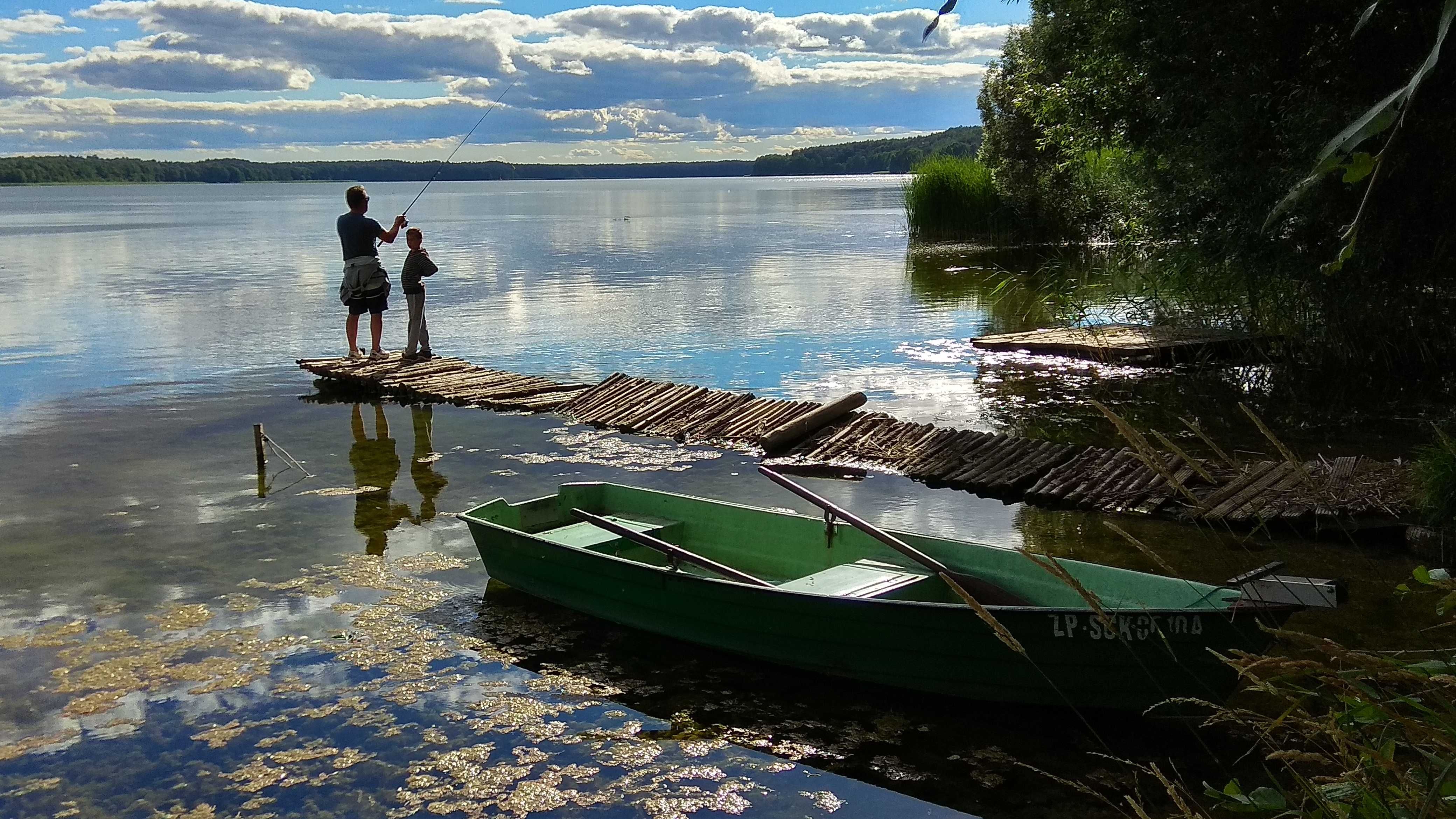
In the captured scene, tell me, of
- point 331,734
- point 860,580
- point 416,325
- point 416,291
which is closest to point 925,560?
point 860,580

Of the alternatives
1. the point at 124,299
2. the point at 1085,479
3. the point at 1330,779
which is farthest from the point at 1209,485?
the point at 124,299

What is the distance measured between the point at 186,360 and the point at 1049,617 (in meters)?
18.8

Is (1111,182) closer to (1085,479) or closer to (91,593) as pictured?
(1085,479)

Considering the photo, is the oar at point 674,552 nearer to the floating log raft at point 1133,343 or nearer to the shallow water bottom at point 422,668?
the shallow water bottom at point 422,668

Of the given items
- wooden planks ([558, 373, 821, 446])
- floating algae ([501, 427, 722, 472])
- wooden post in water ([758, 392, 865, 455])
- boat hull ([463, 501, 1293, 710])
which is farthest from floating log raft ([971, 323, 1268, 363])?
boat hull ([463, 501, 1293, 710])

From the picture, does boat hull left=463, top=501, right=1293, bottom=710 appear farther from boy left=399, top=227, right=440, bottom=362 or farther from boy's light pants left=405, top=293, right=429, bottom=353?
boy's light pants left=405, top=293, right=429, bottom=353

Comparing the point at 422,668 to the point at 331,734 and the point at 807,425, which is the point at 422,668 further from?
the point at 807,425

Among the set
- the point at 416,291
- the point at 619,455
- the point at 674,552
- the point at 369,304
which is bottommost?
the point at 619,455

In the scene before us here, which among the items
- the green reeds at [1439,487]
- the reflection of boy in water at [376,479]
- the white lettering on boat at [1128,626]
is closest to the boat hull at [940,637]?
the white lettering on boat at [1128,626]

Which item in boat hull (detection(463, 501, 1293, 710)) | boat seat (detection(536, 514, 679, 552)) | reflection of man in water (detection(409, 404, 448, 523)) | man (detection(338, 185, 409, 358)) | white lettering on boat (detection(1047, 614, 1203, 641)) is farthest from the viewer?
man (detection(338, 185, 409, 358))

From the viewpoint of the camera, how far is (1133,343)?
17.5m

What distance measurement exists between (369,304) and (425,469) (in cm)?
564

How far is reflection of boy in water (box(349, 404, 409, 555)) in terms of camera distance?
35.9ft

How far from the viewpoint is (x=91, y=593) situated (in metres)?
9.27
